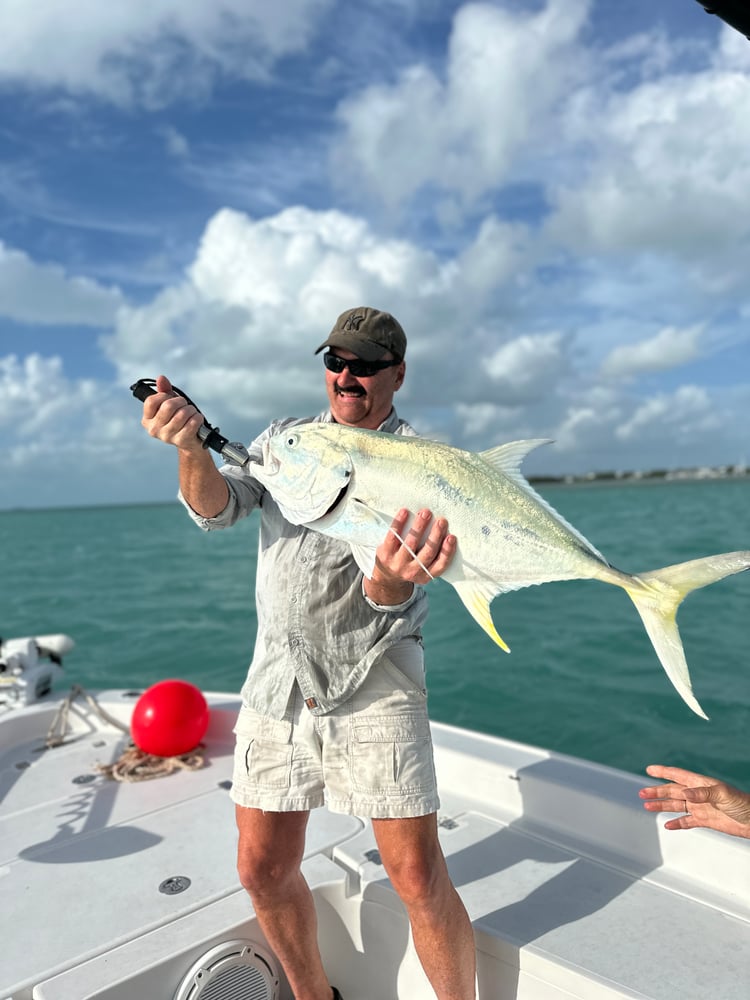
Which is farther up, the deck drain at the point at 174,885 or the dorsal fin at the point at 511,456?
the dorsal fin at the point at 511,456

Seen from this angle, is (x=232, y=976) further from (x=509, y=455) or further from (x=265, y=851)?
(x=509, y=455)

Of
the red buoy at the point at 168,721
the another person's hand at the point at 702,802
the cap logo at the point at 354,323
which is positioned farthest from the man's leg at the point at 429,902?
the red buoy at the point at 168,721

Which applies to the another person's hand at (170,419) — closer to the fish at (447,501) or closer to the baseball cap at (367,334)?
the fish at (447,501)

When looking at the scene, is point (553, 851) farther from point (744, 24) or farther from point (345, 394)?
point (744, 24)

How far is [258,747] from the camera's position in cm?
269

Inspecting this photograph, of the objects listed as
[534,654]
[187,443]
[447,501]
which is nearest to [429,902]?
[447,501]

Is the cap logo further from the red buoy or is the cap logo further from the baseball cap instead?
the red buoy

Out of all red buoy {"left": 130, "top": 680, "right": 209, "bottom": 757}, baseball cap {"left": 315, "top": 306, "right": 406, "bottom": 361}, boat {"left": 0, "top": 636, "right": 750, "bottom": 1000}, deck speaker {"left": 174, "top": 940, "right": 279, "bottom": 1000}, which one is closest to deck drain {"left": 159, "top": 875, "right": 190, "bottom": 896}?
boat {"left": 0, "top": 636, "right": 750, "bottom": 1000}

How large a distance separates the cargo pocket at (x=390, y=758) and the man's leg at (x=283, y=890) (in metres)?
0.36

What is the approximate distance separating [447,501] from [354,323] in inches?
34.2

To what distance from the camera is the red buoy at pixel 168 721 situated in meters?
4.58

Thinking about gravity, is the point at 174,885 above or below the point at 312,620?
below

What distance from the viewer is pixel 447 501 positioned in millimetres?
2195

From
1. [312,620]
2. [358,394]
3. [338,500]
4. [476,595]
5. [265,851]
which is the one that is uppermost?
[358,394]
